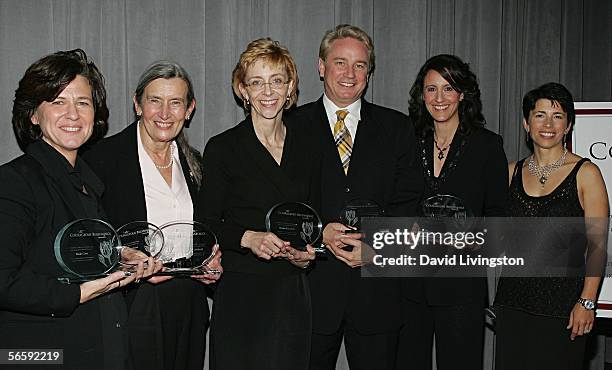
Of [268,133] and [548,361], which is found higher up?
[268,133]

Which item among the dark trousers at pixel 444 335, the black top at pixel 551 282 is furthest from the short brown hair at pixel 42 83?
the black top at pixel 551 282

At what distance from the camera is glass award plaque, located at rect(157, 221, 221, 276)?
2453mm

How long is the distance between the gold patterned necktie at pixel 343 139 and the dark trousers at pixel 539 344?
99cm

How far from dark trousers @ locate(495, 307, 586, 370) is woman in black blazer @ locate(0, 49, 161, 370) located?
5.40 ft

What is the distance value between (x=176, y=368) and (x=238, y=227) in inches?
23.0

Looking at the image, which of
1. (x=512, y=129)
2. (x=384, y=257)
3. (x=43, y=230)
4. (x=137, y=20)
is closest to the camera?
(x=43, y=230)

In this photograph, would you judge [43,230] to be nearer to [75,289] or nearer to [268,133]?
[75,289]

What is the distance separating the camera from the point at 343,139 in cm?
292

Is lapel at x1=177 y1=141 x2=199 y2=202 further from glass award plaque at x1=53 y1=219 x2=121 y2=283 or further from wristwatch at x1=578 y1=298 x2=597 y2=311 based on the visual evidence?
wristwatch at x1=578 y1=298 x2=597 y2=311

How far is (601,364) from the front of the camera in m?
4.35

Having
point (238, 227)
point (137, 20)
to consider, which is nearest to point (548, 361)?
point (238, 227)

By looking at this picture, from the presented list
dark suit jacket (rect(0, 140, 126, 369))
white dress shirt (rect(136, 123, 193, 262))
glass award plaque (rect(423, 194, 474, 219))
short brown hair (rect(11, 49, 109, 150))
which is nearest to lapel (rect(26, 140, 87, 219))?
dark suit jacket (rect(0, 140, 126, 369))

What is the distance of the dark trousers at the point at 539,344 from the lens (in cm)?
293

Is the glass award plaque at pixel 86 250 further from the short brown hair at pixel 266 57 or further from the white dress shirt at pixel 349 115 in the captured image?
the white dress shirt at pixel 349 115
